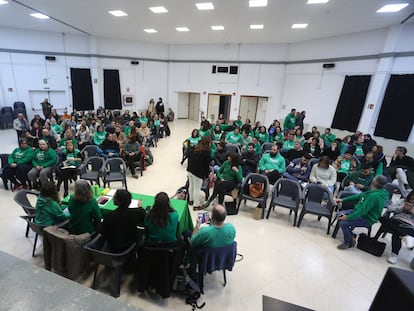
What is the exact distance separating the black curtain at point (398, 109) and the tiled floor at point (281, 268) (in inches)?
235

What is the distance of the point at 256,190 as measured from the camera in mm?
A: 4465

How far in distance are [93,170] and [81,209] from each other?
2.77m

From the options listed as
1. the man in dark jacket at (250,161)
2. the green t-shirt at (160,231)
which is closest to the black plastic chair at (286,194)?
the man in dark jacket at (250,161)

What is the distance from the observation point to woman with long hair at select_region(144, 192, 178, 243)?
8.11 feet

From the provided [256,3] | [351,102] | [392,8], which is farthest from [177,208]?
[351,102]

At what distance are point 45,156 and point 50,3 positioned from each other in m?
5.31

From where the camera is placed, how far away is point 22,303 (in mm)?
764

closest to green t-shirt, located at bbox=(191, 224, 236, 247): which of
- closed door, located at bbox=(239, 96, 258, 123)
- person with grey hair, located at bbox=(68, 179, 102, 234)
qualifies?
person with grey hair, located at bbox=(68, 179, 102, 234)

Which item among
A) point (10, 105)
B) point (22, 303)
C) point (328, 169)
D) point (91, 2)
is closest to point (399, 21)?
point (328, 169)

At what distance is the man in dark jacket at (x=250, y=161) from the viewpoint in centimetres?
587

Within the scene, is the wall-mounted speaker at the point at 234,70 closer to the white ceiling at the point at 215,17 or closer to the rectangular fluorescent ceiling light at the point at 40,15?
the white ceiling at the point at 215,17

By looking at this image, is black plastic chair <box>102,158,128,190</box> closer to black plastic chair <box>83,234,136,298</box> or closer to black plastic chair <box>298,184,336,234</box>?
black plastic chair <box>83,234,136,298</box>

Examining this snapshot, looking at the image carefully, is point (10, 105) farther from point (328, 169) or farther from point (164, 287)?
point (328, 169)

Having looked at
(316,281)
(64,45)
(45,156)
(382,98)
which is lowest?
(316,281)
